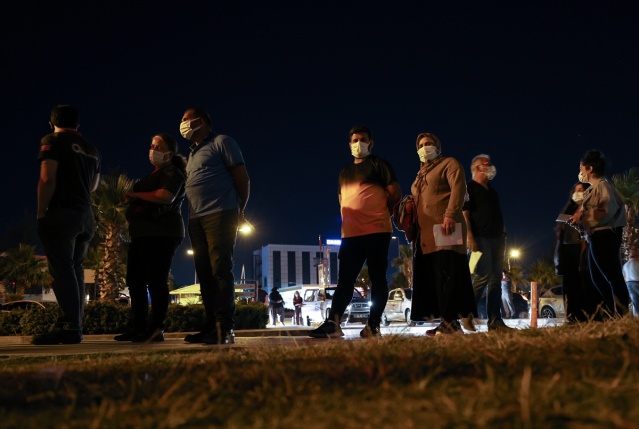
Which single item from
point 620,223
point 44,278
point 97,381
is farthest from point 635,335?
point 44,278

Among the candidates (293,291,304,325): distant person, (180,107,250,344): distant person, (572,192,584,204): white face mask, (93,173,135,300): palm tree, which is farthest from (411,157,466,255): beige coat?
(293,291,304,325): distant person

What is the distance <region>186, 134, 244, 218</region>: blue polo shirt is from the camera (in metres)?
6.25

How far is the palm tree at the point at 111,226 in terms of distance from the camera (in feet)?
81.9

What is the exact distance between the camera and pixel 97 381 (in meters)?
2.62

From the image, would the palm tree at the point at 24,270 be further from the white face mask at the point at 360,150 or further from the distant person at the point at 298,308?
the white face mask at the point at 360,150

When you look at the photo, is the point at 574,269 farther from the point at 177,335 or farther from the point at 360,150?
the point at 177,335

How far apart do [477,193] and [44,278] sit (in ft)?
151

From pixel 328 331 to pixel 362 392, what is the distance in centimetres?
429

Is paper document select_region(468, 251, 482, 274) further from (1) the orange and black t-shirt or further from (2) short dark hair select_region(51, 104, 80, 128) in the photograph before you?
(2) short dark hair select_region(51, 104, 80, 128)

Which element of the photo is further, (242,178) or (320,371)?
(242,178)

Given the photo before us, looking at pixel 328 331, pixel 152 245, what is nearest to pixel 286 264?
pixel 152 245

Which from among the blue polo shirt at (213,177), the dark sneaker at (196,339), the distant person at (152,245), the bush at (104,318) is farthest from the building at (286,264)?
the dark sneaker at (196,339)

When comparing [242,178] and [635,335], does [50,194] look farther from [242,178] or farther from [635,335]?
[635,335]

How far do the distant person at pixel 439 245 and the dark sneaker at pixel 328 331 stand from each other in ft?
2.60
